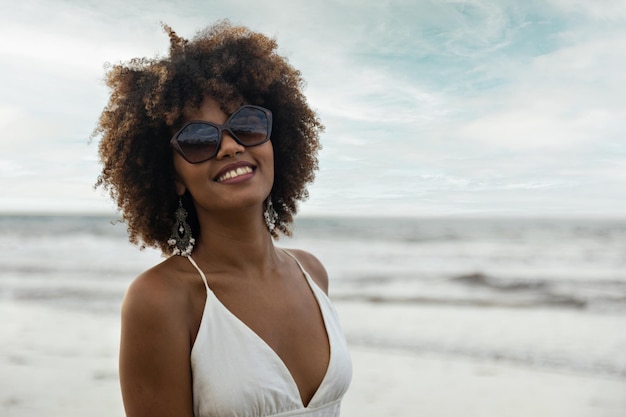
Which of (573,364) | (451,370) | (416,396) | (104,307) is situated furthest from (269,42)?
(104,307)

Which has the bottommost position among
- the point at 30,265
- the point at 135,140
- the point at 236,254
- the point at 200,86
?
the point at 30,265

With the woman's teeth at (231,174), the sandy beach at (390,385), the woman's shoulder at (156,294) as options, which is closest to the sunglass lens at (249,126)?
the woman's teeth at (231,174)

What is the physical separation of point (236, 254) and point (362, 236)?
24237 millimetres

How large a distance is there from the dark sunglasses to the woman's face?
0.07 feet

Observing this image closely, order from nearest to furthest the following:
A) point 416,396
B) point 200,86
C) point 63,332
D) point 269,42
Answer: point 200,86 → point 269,42 → point 416,396 → point 63,332

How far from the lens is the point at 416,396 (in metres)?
6.00

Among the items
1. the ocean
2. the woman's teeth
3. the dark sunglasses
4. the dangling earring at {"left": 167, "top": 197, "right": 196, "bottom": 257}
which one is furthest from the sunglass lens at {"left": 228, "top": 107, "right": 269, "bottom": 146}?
the ocean

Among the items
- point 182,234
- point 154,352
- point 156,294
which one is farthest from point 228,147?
point 154,352

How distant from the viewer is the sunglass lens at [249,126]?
2209mm

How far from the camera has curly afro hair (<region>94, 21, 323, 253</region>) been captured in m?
2.26

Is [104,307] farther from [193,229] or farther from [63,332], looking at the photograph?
[193,229]

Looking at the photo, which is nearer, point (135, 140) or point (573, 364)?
point (135, 140)

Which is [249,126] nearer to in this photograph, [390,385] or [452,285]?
[390,385]

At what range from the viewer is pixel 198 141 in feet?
7.04
